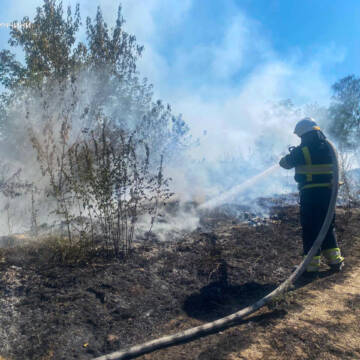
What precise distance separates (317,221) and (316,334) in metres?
1.97

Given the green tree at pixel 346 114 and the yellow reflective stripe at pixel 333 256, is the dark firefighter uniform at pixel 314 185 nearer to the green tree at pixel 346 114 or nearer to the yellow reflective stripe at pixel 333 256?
the yellow reflective stripe at pixel 333 256

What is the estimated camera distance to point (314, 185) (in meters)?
4.21

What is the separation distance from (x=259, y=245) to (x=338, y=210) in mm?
3832

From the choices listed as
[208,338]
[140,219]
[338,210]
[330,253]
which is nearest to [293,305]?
[208,338]

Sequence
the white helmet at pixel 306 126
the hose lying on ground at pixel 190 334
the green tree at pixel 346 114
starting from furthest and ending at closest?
1. the green tree at pixel 346 114
2. the white helmet at pixel 306 126
3. the hose lying on ground at pixel 190 334

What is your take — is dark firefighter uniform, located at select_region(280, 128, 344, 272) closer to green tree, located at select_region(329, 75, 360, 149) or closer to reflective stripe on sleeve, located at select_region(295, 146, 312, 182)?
reflective stripe on sleeve, located at select_region(295, 146, 312, 182)

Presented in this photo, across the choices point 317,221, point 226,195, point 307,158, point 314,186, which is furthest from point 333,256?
point 226,195

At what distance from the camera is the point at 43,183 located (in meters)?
8.67

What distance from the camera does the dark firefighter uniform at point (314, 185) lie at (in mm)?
4113

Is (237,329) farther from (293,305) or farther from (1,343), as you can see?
(1,343)

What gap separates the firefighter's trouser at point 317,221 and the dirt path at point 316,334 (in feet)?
2.83

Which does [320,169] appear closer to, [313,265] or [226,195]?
[313,265]

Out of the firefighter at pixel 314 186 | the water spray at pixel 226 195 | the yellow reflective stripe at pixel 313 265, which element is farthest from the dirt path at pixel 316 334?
the water spray at pixel 226 195

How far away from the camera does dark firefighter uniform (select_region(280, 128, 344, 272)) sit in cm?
411
